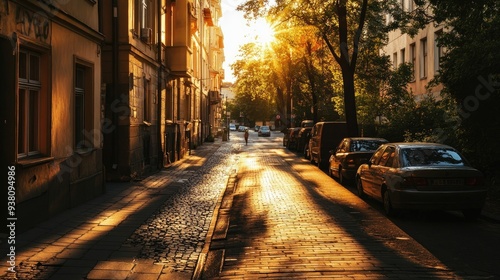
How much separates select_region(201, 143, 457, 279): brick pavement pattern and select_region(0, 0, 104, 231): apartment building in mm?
3212

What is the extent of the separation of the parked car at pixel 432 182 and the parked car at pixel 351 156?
16.6ft

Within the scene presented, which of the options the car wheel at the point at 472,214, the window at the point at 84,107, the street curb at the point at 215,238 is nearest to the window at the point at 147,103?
the street curb at the point at 215,238

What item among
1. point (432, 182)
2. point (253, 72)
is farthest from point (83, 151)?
point (253, 72)

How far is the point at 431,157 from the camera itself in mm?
10273

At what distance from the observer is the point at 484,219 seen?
10250 mm

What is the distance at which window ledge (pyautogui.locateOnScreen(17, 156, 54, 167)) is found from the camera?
8.25 meters

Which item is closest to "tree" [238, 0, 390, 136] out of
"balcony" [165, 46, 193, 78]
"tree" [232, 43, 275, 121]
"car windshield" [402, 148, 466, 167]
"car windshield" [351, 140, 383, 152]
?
"balcony" [165, 46, 193, 78]

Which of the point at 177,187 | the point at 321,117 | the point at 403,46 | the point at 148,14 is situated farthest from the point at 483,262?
the point at 321,117

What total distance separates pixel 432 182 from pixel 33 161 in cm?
686

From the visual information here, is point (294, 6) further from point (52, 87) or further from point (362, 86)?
point (52, 87)

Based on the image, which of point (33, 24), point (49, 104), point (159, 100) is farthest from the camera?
point (159, 100)

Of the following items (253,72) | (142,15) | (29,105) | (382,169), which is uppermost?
(253,72)

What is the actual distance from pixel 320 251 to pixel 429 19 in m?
13.7

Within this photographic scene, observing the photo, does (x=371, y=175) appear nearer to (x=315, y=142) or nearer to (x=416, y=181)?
(x=416, y=181)
